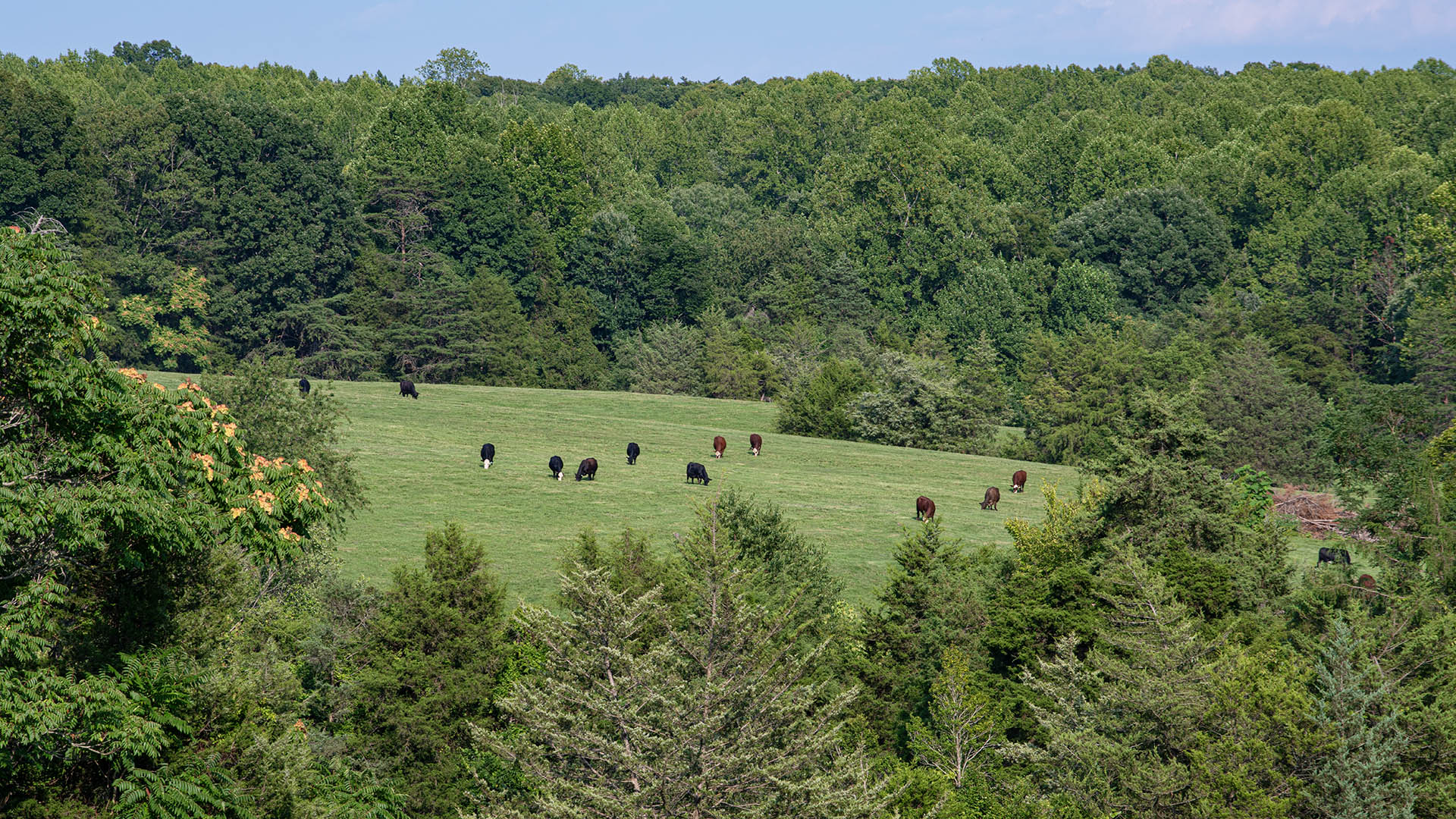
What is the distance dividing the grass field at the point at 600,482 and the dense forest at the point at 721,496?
3.11 metres

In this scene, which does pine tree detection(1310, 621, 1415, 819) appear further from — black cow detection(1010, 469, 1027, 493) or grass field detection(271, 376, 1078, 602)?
black cow detection(1010, 469, 1027, 493)

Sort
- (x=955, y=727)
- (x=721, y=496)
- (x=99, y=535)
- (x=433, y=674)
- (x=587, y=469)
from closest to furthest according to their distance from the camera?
(x=99, y=535)
(x=955, y=727)
(x=433, y=674)
(x=721, y=496)
(x=587, y=469)

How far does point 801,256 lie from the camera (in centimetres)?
12275

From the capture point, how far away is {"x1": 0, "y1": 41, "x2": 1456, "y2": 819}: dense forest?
16.1m

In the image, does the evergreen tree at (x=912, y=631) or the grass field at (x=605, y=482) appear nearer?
the evergreen tree at (x=912, y=631)

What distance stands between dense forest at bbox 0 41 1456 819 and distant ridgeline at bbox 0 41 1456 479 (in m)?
0.45

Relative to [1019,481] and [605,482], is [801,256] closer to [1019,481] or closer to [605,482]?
[1019,481]

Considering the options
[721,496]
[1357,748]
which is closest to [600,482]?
[721,496]

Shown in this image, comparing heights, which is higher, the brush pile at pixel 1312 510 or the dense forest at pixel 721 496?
the dense forest at pixel 721 496

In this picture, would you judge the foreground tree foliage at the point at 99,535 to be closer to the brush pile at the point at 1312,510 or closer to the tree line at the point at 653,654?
the tree line at the point at 653,654

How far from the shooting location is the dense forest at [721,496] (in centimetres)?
1608

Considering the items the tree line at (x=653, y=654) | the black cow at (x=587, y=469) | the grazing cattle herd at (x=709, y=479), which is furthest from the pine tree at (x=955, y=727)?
the black cow at (x=587, y=469)

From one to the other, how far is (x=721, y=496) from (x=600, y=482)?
14582mm

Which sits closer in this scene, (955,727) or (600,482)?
(955,727)
